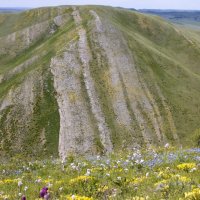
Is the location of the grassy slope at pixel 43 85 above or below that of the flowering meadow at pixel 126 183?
below

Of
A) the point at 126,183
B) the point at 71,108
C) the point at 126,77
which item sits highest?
the point at 126,183

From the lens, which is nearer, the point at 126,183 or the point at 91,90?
the point at 126,183

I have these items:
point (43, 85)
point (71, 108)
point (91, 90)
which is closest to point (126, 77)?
point (91, 90)

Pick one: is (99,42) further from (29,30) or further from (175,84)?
(29,30)

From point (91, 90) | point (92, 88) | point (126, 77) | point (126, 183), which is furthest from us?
point (126, 77)

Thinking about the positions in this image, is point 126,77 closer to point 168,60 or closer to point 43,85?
point 43,85

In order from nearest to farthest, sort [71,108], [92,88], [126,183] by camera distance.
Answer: [126,183] → [71,108] → [92,88]

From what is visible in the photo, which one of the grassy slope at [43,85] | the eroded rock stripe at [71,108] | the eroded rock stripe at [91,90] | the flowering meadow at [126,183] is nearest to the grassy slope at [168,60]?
the eroded rock stripe at [91,90]

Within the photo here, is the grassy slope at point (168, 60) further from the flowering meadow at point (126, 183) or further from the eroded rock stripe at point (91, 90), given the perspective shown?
the flowering meadow at point (126, 183)

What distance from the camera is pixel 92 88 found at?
95438 mm

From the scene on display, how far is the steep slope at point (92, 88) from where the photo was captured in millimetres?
82500

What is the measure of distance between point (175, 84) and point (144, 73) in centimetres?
972

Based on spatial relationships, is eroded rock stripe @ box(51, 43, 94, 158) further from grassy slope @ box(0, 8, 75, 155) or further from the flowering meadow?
the flowering meadow

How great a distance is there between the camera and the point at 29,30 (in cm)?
13575
